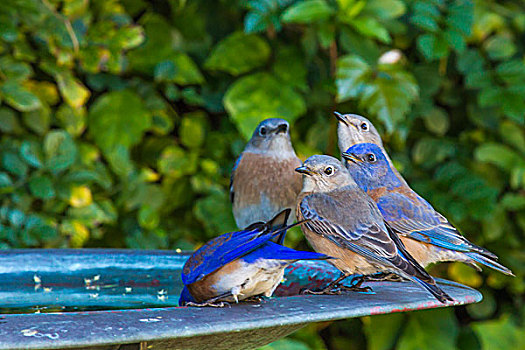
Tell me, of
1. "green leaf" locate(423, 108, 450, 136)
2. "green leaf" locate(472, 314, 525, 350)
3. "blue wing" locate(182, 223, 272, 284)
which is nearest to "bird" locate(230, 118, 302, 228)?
"blue wing" locate(182, 223, 272, 284)

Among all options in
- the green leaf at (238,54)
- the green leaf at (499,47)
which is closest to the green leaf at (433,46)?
the green leaf at (499,47)

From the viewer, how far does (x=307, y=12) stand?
3205 millimetres

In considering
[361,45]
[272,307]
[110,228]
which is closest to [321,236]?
[272,307]

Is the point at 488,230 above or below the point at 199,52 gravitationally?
below

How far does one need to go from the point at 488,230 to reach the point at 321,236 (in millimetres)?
2420

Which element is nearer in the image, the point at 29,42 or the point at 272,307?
the point at 272,307

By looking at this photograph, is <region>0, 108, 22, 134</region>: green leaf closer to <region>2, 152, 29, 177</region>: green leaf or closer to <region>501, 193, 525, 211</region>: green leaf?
<region>2, 152, 29, 177</region>: green leaf

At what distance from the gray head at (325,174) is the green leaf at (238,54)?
1797 millimetres

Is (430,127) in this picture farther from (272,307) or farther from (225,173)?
(272,307)

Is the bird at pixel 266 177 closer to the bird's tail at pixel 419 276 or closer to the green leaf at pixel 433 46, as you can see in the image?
the bird's tail at pixel 419 276

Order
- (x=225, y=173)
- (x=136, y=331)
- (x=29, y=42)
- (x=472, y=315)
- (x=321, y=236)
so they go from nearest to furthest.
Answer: (x=136, y=331) < (x=321, y=236) < (x=29, y=42) < (x=225, y=173) < (x=472, y=315)

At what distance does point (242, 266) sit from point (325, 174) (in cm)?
40

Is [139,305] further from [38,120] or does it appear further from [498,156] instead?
[498,156]

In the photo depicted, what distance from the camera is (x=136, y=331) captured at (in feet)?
3.60
